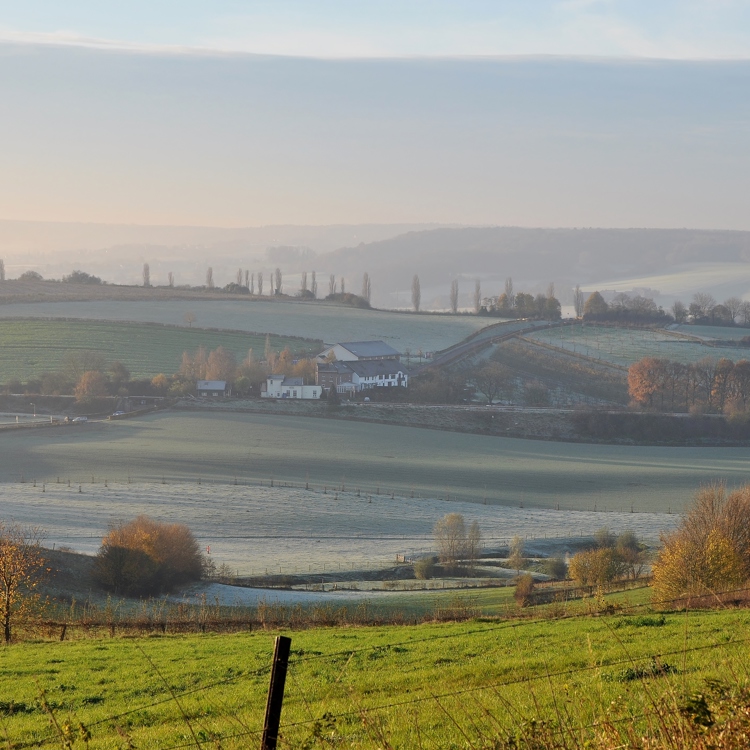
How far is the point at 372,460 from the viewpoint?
56000mm

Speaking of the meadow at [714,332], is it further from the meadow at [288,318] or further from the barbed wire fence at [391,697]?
the barbed wire fence at [391,697]

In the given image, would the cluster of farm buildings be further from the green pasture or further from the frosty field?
the frosty field

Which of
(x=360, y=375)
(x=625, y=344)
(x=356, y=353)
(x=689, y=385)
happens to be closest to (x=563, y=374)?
(x=689, y=385)

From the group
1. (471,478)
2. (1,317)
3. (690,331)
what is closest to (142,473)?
(471,478)

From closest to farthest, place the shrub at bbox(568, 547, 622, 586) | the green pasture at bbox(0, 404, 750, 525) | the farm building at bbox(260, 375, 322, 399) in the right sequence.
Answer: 1. the shrub at bbox(568, 547, 622, 586)
2. the green pasture at bbox(0, 404, 750, 525)
3. the farm building at bbox(260, 375, 322, 399)

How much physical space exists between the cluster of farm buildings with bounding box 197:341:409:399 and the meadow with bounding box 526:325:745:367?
19307 millimetres

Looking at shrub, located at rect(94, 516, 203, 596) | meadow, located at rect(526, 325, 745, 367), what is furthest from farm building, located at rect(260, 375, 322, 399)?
shrub, located at rect(94, 516, 203, 596)

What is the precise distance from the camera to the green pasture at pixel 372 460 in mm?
49125

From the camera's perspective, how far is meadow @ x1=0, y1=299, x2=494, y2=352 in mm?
101562

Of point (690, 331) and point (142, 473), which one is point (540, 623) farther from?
point (690, 331)

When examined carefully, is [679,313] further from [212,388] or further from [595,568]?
[595,568]

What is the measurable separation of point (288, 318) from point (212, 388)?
32.4 metres

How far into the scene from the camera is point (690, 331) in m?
104

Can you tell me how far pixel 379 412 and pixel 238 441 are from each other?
1430 cm
